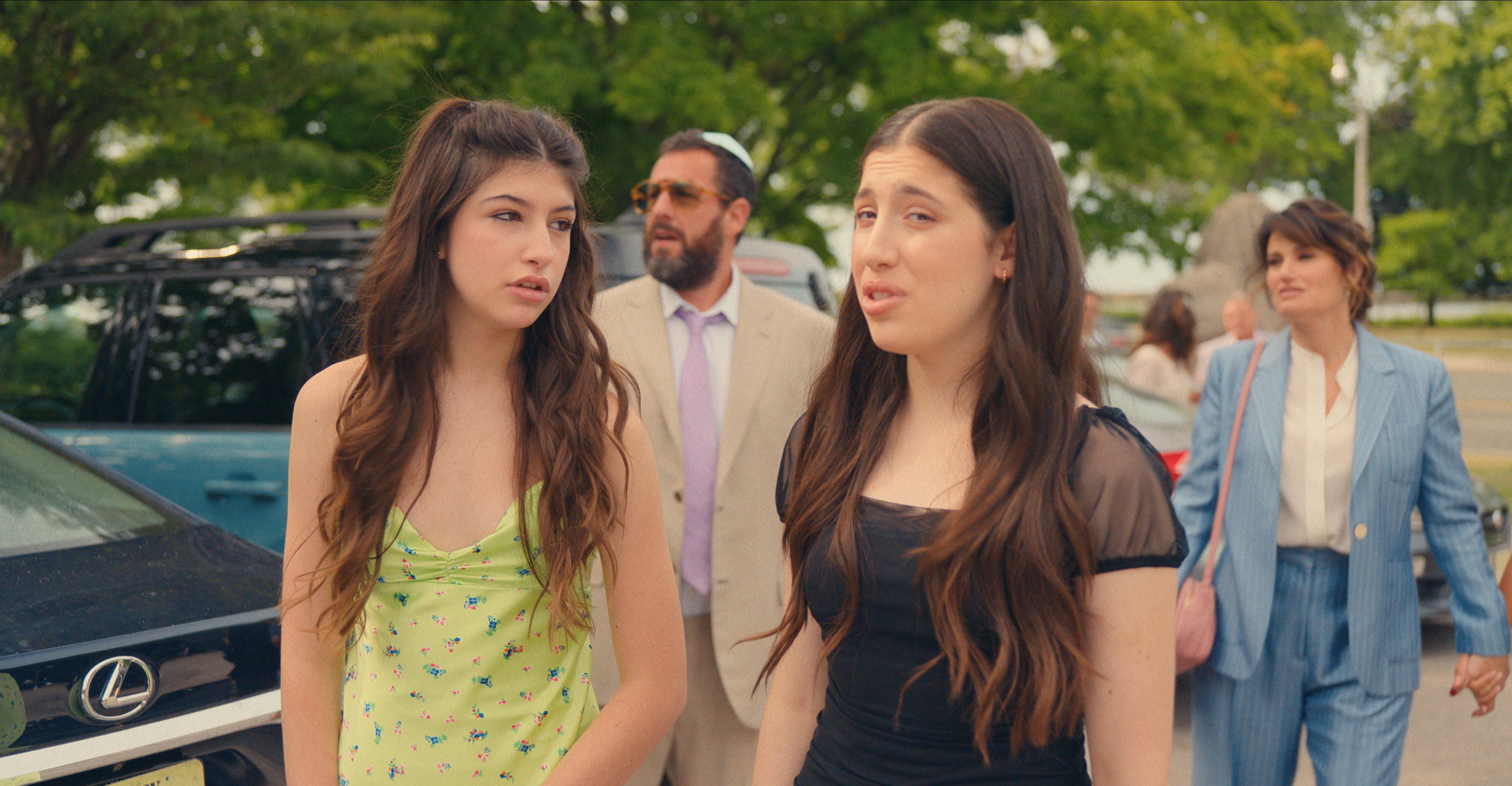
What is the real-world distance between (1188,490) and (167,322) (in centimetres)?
381

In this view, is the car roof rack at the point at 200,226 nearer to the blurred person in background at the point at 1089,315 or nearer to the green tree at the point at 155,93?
the green tree at the point at 155,93

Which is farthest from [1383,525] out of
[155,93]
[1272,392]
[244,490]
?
[155,93]

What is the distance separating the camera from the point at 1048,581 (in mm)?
1663

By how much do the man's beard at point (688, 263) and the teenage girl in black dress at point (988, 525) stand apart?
164 cm

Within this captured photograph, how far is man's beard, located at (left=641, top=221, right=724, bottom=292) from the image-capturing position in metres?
3.54

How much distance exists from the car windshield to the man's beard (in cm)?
144

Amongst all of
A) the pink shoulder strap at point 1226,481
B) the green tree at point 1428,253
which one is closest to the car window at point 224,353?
the pink shoulder strap at point 1226,481

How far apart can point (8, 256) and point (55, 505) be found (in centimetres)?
613

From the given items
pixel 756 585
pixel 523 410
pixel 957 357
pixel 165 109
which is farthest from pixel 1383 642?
pixel 165 109

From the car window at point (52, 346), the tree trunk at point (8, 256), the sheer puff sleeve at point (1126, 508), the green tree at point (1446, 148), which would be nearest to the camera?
the sheer puff sleeve at point (1126, 508)

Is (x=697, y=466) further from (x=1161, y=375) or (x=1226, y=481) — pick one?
(x=1161, y=375)

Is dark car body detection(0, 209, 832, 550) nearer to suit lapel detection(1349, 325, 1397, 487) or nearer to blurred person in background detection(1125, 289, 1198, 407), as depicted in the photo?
suit lapel detection(1349, 325, 1397, 487)

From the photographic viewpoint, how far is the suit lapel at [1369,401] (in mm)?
3291

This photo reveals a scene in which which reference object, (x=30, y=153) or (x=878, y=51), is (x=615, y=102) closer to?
(x=878, y=51)
